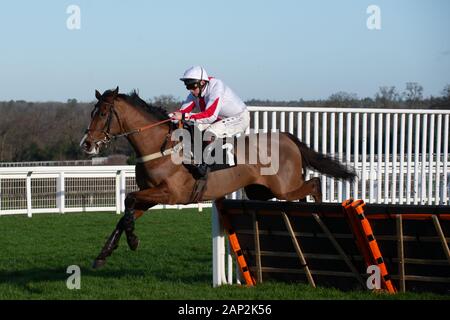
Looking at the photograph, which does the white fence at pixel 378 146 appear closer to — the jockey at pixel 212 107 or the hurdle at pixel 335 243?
the jockey at pixel 212 107

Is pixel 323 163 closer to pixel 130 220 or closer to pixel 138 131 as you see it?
pixel 138 131

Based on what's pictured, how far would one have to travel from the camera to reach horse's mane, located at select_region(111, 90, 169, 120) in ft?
26.8

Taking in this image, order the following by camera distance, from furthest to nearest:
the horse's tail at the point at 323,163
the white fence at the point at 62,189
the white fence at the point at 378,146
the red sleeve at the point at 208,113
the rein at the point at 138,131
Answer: the white fence at the point at 62,189 < the white fence at the point at 378,146 < the horse's tail at the point at 323,163 < the red sleeve at the point at 208,113 < the rein at the point at 138,131

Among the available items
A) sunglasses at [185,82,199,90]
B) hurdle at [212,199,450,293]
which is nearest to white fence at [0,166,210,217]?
sunglasses at [185,82,199,90]

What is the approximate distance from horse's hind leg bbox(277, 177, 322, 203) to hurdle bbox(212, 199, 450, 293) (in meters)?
0.74

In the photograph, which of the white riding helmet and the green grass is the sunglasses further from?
the green grass

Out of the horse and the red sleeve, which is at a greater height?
the red sleeve

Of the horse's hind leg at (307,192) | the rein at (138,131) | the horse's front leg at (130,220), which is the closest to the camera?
the horse's front leg at (130,220)

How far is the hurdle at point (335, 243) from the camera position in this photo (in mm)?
7121

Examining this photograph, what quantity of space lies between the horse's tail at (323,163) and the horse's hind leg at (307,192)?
0.50 feet

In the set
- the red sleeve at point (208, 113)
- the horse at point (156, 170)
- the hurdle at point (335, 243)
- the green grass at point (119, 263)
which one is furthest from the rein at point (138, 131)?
the green grass at point (119, 263)
